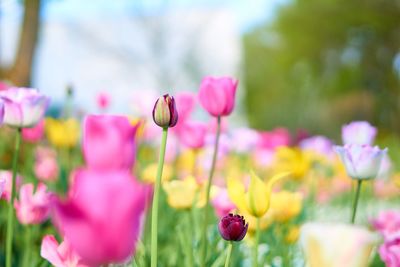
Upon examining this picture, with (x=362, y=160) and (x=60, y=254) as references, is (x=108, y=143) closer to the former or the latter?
(x=60, y=254)

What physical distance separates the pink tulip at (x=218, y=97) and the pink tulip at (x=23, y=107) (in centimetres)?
29

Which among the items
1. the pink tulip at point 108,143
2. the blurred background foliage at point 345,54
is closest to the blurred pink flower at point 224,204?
the pink tulip at point 108,143

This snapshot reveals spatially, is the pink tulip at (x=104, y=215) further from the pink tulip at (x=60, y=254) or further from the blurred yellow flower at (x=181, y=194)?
the blurred yellow flower at (x=181, y=194)

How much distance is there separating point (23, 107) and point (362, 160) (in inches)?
22.7

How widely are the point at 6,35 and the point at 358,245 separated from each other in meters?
14.6

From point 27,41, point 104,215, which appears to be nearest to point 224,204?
point 104,215

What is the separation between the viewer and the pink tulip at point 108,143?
59 cm

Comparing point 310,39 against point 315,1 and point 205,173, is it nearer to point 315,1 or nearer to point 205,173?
point 315,1

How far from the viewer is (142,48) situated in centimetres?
1352

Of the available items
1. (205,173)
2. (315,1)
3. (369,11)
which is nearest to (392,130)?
(369,11)

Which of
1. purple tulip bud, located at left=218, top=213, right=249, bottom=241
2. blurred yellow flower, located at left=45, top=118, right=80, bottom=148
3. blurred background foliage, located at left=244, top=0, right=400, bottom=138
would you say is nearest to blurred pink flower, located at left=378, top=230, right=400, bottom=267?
purple tulip bud, located at left=218, top=213, right=249, bottom=241

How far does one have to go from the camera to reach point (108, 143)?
23.5 inches

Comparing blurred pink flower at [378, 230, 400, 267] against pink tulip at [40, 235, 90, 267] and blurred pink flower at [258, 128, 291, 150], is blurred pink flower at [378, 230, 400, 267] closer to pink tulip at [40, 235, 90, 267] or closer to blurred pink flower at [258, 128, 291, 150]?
pink tulip at [40, 235, 90, 267]

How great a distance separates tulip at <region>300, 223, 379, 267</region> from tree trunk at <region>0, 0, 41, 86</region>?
4355 millimetres
